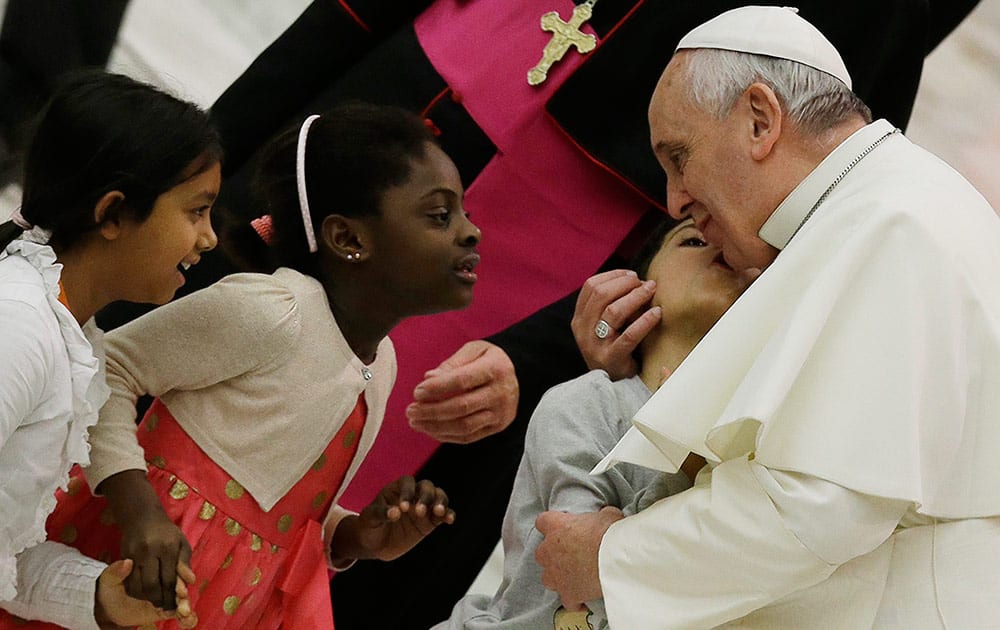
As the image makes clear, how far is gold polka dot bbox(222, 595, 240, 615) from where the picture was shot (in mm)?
1702

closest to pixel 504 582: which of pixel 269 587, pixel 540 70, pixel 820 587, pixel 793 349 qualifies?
pixel 269 587

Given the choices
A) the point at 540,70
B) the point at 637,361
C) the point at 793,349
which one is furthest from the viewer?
the point at 540,70

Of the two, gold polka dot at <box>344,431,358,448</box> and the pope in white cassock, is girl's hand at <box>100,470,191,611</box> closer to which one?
gold polka dot at <box>344,431,358,448</box>

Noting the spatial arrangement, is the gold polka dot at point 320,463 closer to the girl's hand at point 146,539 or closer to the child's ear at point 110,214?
the girl's hand at point 146,539

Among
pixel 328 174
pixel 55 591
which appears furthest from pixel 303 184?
pixel 55 591

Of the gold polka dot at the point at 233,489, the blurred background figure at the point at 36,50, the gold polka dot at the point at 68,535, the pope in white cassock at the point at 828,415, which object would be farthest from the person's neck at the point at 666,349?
the blurred background figure at the point at 36,50

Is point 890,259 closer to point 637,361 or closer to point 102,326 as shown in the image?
point 637,361

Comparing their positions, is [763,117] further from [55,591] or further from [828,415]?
[55,591]

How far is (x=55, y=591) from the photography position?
61.8 inches

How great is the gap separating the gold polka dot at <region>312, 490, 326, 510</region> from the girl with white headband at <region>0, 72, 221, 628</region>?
11.6 inches

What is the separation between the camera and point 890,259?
135 cm

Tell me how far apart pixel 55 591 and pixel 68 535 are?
0.12m

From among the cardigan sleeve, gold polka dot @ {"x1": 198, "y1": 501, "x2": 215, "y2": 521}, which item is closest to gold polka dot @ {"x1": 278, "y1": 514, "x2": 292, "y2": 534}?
gold polka dot @ {"x1": 198, "y1": 501, "x2": 215, "y2": 521}

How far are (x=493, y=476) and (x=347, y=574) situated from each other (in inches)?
11.9
